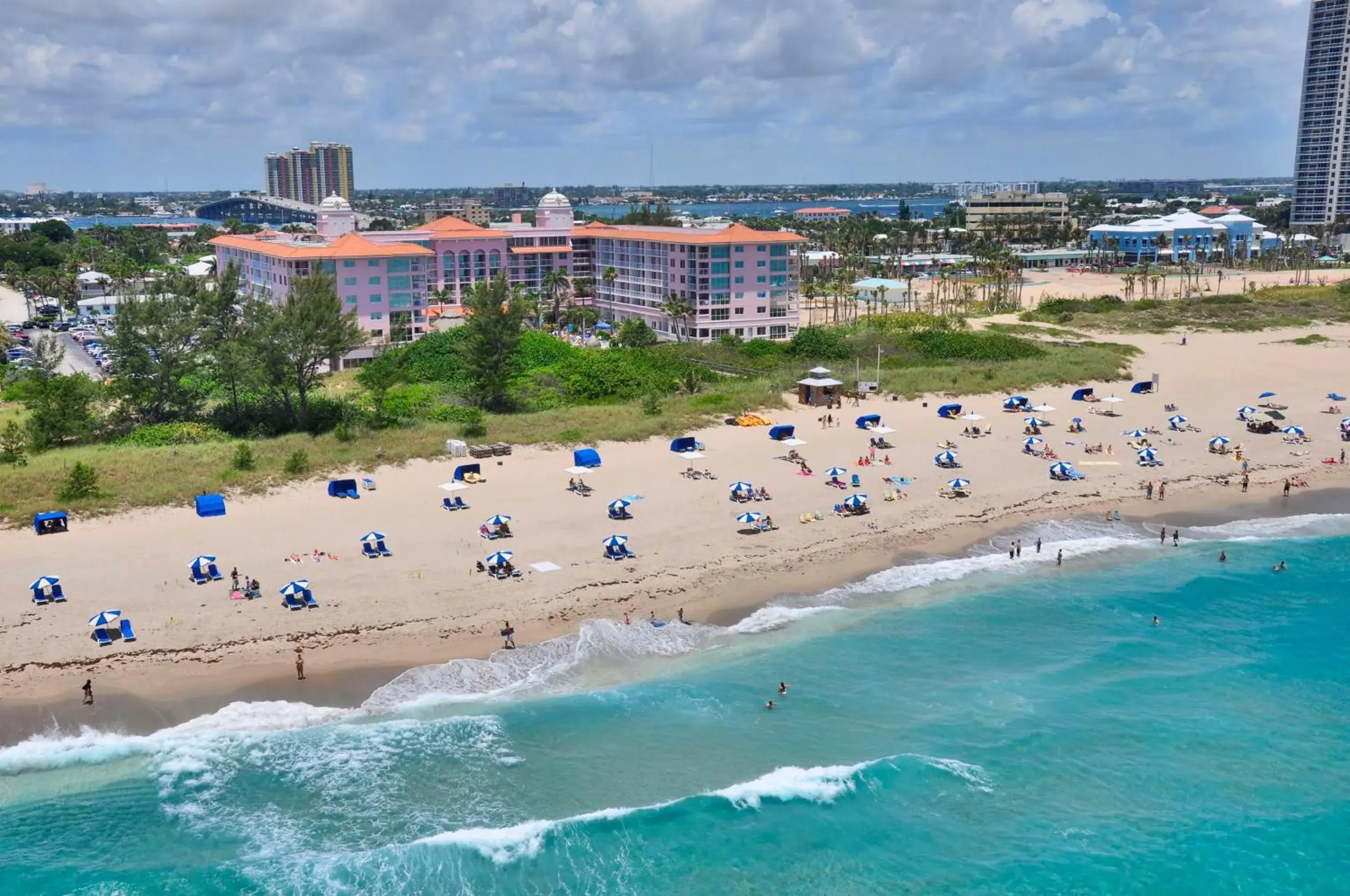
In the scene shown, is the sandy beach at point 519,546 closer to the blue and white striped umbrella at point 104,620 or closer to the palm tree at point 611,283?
the blue and white striped umbrella at point 104,620

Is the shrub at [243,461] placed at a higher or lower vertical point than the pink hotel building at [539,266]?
lower

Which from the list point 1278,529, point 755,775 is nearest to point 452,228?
point 1278,529

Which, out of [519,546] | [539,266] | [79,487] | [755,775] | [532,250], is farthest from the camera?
[539,266]

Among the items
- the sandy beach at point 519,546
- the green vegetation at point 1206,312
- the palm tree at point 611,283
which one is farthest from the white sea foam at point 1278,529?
the palm tree at point 611,283

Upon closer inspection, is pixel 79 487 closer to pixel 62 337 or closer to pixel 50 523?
pixel 50 523

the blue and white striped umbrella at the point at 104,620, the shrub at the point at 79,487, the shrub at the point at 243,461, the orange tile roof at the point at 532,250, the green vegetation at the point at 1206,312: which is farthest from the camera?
the orange tile roof at the point at 532,250

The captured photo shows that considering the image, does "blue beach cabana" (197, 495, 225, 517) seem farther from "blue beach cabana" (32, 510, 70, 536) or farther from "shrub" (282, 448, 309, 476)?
"shrub" (282, 448, 309, 476)

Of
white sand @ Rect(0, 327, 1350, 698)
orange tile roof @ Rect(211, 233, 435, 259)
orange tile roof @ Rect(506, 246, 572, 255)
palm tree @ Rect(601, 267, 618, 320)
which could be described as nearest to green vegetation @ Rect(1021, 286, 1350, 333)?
palm tree @ Rect(601, 267, 618, 320)
